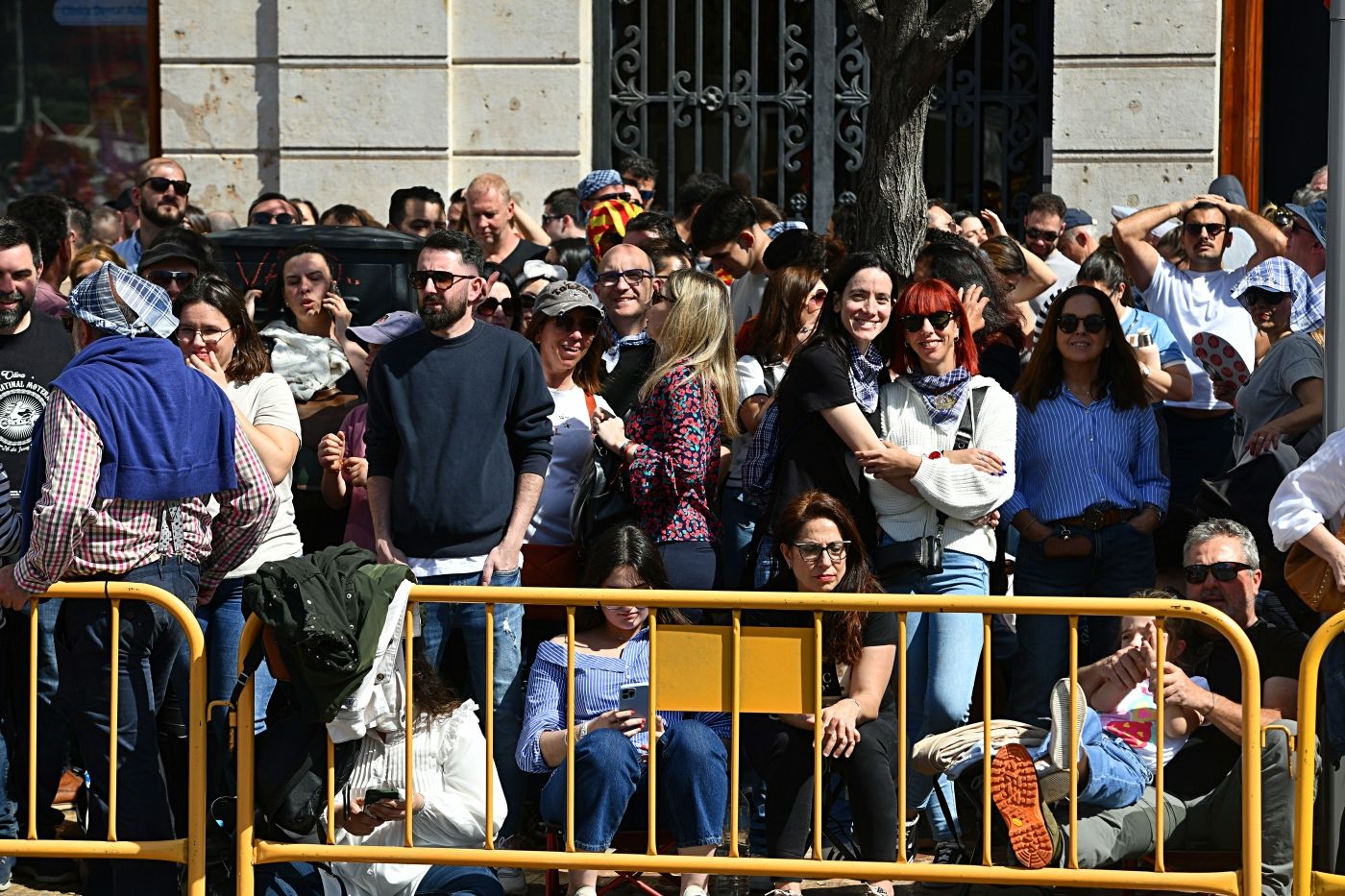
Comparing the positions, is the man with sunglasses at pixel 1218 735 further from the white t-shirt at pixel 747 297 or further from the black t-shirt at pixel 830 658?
the white t-shirt at pixel 747 297

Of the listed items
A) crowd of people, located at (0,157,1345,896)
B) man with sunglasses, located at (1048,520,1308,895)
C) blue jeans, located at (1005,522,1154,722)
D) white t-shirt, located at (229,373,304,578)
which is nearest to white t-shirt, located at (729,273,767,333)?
crowd of people, located at (0,157,1345,896)

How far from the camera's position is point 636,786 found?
5.75 meters

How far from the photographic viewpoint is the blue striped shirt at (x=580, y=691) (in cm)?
591

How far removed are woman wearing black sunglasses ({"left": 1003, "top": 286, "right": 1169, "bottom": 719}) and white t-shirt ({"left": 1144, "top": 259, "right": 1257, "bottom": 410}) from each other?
1425 millimetres

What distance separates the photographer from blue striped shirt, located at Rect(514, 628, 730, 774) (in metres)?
5.91

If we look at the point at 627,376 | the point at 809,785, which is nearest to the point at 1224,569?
the point at 809,785

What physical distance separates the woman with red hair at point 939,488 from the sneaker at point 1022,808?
0.75 metres

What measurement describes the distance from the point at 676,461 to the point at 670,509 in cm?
17

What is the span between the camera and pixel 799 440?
21.3 feet

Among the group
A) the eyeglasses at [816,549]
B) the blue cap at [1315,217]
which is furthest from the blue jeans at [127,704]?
the blue cap at [1315,217]

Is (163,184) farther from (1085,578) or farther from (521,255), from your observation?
(1085,578)

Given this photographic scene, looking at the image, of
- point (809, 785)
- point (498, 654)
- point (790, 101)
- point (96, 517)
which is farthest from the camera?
point (790, 101)

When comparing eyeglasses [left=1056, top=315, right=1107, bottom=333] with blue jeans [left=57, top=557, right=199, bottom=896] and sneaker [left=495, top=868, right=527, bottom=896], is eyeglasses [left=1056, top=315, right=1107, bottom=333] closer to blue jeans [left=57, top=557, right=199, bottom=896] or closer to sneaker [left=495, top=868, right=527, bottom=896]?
sneaker [left=495, top=868, right=527, bottom=896]

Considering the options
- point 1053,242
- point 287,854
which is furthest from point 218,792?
point 1053,242
